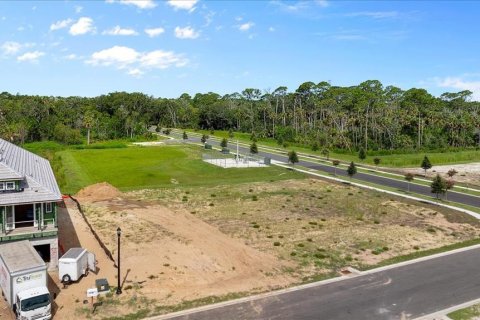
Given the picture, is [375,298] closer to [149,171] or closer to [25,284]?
[25,284]

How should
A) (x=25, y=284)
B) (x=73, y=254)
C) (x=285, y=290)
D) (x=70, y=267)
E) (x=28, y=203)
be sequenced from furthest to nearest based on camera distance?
(x=28, y=203) < (x=73, y=254) < (x=285, y=290) < (x=70, y=267) < (x=25, y=284)

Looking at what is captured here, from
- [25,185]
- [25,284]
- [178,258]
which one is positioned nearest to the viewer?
[25,284]

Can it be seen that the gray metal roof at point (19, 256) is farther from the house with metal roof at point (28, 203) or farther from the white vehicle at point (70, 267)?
the white vehicle at point (70, 267)

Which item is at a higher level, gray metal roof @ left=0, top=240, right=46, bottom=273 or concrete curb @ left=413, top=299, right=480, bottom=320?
gray metal roof @ left=0, top=240, right=46, bottom=273

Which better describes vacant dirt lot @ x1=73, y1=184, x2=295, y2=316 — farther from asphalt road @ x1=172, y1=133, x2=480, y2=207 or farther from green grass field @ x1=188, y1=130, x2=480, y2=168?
green grass field @ x1=188, y1=130, x2=480, y2=168

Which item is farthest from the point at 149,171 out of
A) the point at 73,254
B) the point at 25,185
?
the point at 73,254

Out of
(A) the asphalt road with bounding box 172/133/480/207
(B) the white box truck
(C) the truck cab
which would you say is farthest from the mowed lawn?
(C) the truck cab

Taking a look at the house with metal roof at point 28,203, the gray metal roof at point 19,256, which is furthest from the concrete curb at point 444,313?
the house with metal roof at point 28,203
